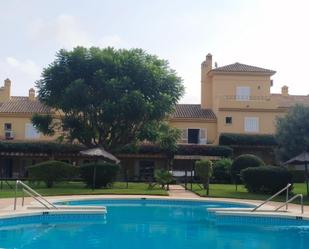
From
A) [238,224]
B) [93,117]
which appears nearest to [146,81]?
[93,117]

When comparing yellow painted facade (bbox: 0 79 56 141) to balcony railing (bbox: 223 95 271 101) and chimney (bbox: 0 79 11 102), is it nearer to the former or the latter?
chimney (bbox: 0 79 11 102)

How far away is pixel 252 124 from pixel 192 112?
19.5 ft

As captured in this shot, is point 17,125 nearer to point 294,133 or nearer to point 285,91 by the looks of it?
point 285,91

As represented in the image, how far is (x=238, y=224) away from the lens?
17.1m

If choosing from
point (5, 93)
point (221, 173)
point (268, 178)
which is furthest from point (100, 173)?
point (5, 93)

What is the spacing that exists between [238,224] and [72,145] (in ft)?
94.6

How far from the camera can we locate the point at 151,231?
15523mm

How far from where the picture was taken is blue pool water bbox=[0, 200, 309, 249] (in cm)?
1315

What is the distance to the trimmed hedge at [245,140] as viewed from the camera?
45.5 metres

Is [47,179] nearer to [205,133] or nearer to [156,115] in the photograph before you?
[156,115]

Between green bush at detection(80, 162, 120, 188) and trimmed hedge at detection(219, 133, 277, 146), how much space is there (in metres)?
17.3

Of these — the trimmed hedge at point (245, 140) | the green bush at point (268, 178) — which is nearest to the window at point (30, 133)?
the trimmed hedge at point (245, 140)

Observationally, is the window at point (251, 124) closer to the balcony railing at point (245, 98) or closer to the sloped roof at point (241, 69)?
the balcony railing at point (245, 98)

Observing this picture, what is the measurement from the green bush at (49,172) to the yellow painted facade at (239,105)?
1977 cm
